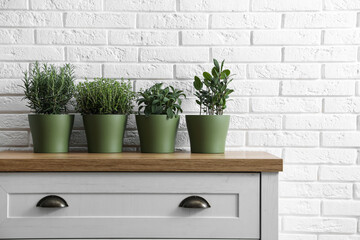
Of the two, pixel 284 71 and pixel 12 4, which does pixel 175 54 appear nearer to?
pixel 284 71

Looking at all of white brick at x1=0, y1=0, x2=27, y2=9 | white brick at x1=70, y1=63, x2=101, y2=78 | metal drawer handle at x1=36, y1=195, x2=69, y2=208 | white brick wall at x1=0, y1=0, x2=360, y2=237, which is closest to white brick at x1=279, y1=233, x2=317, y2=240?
white brick wall at x1=0, y1=0, x2=360, y2=237

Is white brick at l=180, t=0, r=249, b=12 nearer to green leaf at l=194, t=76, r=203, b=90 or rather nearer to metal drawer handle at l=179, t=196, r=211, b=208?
green leaf at l=194, t=76, r=203, b=90

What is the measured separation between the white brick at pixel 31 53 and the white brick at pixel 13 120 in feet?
0.79

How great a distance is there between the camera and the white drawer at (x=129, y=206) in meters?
1.32

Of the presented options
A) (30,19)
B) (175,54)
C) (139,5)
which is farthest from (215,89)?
(30,19)

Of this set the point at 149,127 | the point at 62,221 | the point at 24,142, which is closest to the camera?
the point at 62,221

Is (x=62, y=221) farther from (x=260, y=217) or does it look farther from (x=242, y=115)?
(x=242, y=115)

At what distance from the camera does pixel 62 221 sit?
51.9 inches

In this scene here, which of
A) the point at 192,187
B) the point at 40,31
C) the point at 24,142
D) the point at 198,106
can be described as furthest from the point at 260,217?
the point at 40,31

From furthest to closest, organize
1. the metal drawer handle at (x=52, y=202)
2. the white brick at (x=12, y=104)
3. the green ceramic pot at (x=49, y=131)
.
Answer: the white brick at (x=12, y=104) → the green ceramic pot at (x=49, y=131) → the metal drawer handle at (x=52, y=202)

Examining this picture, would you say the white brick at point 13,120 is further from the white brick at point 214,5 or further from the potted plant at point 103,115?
the white brick at point 214,5

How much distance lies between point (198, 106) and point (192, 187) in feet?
1.63

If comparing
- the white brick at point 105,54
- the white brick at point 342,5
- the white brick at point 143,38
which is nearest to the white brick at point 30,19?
the white brick at point 105,54

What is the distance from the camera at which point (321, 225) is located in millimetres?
1738
